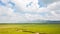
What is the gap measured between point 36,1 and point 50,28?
1.16 ft

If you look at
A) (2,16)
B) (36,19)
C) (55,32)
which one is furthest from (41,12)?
(2,16)

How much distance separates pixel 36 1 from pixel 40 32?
0.36 meters

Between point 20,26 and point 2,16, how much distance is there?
240 millimetres

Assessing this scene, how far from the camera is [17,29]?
2.53 meters

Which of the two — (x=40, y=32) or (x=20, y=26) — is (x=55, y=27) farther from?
(x=20, y=26)

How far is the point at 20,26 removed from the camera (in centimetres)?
253

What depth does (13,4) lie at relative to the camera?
8.34 feet

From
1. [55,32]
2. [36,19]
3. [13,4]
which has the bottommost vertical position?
[55,32]

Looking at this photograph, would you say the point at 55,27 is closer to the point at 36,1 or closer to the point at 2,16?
the point at 36,1

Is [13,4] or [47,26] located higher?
[13,4]

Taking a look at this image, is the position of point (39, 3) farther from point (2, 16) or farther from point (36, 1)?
point (2, 16)

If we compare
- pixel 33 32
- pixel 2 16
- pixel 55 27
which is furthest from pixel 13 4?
pixel 55 27

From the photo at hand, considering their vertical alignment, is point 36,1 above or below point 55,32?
above

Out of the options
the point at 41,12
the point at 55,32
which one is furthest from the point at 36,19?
the point at 55,32
